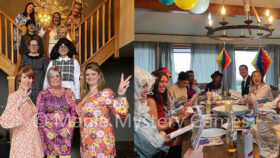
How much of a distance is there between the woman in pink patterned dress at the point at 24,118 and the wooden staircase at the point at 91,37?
141 mm

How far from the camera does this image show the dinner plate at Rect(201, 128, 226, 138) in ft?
2.34

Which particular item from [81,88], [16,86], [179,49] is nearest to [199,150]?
[179,49]

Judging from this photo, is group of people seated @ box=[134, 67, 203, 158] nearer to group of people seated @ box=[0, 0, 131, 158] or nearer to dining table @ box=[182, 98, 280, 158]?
dining table @ box=[182, 98, 280, 158]

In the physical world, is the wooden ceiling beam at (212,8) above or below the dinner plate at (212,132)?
above

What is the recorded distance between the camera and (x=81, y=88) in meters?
1.46

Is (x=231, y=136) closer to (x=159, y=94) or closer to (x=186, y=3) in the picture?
(x=159, y=94)

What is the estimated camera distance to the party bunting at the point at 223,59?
2.40 ft

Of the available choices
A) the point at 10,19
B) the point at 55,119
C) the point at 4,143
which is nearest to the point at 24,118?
the point at 55,119

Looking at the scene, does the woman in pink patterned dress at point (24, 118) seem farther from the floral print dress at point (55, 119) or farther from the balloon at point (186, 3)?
the balloon at point (186, 3)

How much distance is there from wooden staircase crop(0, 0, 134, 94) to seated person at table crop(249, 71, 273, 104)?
1.04m

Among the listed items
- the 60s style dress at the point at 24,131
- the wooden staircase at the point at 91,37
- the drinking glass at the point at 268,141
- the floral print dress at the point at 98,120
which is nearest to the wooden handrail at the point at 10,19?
the wooden staircase at the point at 91,37

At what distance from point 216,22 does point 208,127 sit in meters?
0.34

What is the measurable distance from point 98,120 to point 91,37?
71cm

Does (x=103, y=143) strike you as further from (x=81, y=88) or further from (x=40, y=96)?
(x=40, y=96)
